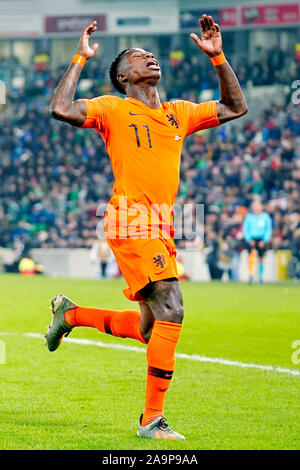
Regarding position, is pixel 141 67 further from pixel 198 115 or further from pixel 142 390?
pixel 142 390

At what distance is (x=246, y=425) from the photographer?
5.24 metres

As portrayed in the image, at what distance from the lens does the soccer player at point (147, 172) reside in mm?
5059

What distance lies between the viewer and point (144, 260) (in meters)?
5.12

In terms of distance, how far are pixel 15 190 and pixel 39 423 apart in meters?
27.7

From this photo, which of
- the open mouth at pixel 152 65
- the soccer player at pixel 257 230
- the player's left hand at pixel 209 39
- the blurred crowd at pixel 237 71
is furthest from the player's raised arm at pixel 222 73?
the blurred crowd at pixel 237 71

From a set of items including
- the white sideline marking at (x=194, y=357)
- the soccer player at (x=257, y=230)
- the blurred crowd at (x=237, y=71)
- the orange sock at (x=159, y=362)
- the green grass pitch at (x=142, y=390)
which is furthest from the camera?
the blurred crowd at (x=237, y=71)

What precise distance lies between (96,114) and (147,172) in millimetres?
468

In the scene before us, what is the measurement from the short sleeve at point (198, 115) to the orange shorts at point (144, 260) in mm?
877

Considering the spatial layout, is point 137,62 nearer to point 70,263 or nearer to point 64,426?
point 64,426

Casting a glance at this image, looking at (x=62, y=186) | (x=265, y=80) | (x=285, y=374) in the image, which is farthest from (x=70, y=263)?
(x=285, y=374)

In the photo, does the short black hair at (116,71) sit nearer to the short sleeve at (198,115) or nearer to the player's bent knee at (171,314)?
the short sleeve at (198,115)

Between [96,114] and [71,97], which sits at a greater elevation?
[71,97]

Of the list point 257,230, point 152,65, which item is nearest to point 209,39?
point 152,65

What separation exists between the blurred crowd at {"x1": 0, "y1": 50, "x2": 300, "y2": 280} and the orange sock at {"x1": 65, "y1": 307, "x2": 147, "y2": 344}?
16954 millimetres
